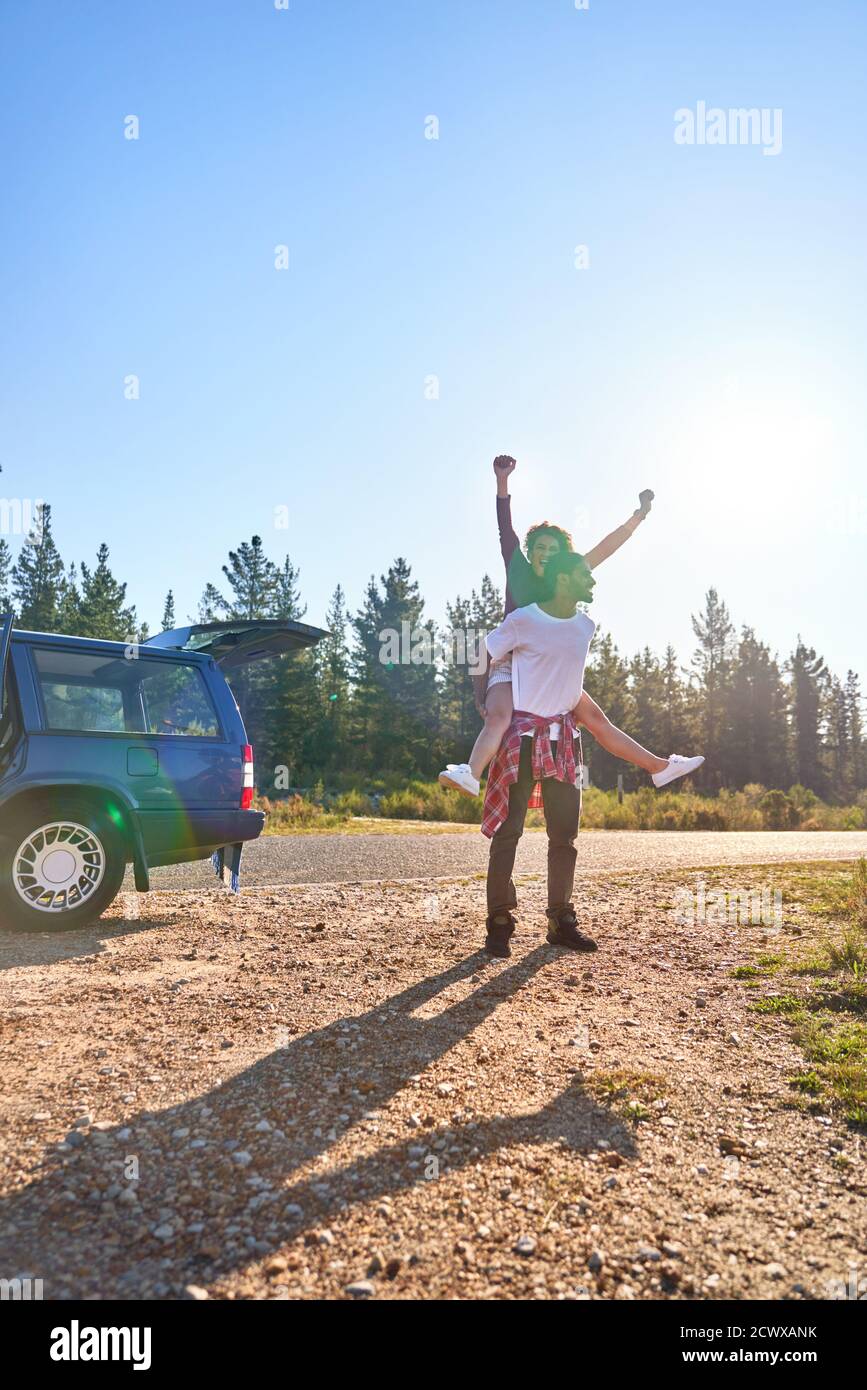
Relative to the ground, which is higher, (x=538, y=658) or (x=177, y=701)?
(x=538, y=658)

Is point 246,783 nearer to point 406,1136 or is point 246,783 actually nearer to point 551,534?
point 551,534

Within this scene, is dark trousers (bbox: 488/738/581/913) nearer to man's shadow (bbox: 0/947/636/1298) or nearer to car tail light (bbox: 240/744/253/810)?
man's shadow (bbox: 0/947/636/1298)

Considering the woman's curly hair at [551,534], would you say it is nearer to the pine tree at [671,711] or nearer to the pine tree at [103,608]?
the pine tree at [103,608]

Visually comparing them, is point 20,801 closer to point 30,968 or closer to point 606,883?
point 30,968

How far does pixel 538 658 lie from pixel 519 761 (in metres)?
0.59

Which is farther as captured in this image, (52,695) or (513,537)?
(52,695)

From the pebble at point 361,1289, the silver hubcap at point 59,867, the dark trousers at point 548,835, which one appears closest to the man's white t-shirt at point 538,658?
the dark trousers at point 548,835

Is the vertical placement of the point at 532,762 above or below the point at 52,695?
below

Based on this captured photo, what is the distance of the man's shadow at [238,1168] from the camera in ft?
5.81

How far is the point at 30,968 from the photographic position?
413 cm

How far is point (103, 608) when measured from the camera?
53656 millimetres

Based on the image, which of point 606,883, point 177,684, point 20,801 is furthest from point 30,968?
point 606,883

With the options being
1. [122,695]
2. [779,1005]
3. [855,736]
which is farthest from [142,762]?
[855,736]
